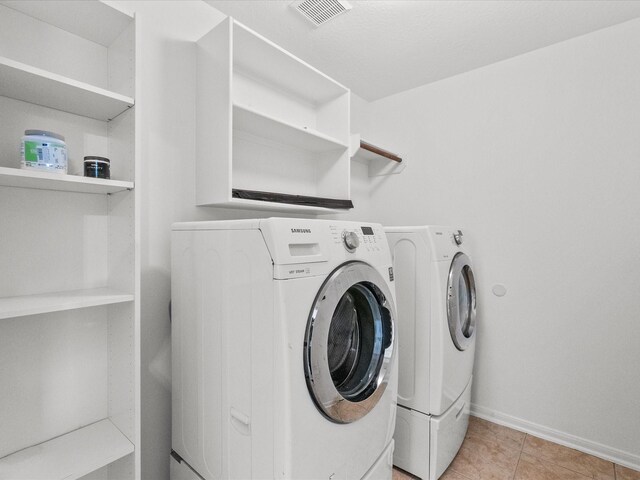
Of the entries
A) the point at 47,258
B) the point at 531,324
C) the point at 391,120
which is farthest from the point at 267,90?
the point at 531,324

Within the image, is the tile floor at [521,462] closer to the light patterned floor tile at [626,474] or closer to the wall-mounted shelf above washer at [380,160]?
the light patterned floor tile at [626,474]

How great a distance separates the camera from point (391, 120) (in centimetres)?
281

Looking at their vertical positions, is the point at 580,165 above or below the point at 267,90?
below

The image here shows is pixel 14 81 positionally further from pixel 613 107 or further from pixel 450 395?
pixel 613 107

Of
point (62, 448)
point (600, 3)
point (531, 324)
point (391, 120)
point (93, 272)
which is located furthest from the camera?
point (391, 120)

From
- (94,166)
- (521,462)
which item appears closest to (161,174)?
(94,166)

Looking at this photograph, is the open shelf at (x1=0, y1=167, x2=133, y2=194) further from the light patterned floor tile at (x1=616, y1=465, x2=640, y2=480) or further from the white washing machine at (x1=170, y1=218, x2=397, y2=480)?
the light patterned floor tile at (x1=616, y1=465, x2=640, y2=480)

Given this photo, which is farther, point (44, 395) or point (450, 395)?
point (450, 395)

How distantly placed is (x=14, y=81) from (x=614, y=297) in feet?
9.47

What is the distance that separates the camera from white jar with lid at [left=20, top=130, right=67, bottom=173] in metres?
0.95

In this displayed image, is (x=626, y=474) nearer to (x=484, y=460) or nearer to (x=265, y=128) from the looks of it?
(x=484, y=460)

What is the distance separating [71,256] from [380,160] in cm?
229

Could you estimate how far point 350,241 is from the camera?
1.22 m

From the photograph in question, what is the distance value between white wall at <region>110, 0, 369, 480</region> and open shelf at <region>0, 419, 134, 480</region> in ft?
0.92
